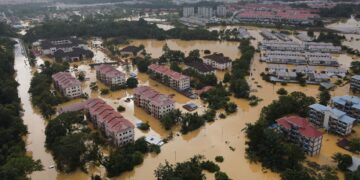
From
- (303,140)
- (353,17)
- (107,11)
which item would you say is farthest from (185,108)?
(107,11)

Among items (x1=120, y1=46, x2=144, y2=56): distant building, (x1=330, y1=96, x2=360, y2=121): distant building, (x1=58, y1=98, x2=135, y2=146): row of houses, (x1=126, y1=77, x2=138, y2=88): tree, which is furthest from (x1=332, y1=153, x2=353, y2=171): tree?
(x1=120, y1=46, x2=144, y2=56): distant building

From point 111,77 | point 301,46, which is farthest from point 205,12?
point 111,77

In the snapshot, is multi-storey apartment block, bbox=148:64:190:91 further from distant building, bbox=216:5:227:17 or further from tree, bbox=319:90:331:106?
distant building, bbox=216:5:227:17

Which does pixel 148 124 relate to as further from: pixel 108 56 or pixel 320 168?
pixel 108 56

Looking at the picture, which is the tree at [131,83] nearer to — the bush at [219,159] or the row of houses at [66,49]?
the row of houses at [66,49]

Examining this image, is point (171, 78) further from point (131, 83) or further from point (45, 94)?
point (45, 94)

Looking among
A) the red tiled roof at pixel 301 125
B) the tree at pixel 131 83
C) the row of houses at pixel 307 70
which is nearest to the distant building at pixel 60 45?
the tree at pixel 131 83
